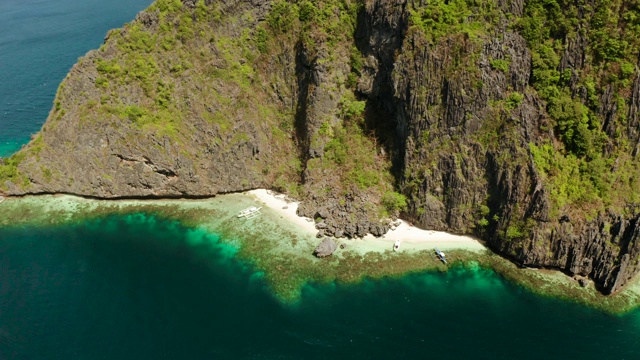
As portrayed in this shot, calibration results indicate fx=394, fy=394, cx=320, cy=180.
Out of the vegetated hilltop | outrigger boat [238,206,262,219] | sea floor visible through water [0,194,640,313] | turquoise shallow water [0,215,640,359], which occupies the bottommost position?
turquoise shallow water [0,215,640,359]

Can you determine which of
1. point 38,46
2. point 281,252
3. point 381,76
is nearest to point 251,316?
point 281,252

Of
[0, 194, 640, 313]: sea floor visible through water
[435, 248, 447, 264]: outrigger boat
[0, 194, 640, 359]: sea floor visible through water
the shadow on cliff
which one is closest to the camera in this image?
[0, 194, 640, 359]: sea floor visible through water

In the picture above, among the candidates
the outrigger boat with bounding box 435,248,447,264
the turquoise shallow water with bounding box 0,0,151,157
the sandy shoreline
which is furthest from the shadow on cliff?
the turquoise shallow water with bounding box 0,0,151,157

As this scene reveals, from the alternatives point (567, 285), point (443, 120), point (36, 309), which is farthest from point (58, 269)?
point (567, 285)

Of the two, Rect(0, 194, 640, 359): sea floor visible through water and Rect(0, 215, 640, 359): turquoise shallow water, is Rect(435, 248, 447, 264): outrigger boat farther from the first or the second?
Rect(0, 215, 640, 359): turquoise shallow water

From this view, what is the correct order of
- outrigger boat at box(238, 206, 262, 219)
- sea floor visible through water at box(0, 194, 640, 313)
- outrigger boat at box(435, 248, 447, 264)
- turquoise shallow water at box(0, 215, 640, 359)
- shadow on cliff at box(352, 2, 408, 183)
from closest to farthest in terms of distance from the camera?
turquoise shallow water at box(0, 215, 640, 359)
sea floor visible through water at box(0, 194, 640, 313)
outrigger boat at box(435, 248, 447, 264)
shadow on cliff at box(352, 2, 408, 183)
outrigger boat at box(238, 206, 262, 219)

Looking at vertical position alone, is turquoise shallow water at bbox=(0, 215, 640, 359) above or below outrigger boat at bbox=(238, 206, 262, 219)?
below

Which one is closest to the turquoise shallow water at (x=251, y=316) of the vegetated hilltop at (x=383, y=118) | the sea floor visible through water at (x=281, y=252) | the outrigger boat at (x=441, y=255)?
the sea floor visible through water at (x=281, y=252)
